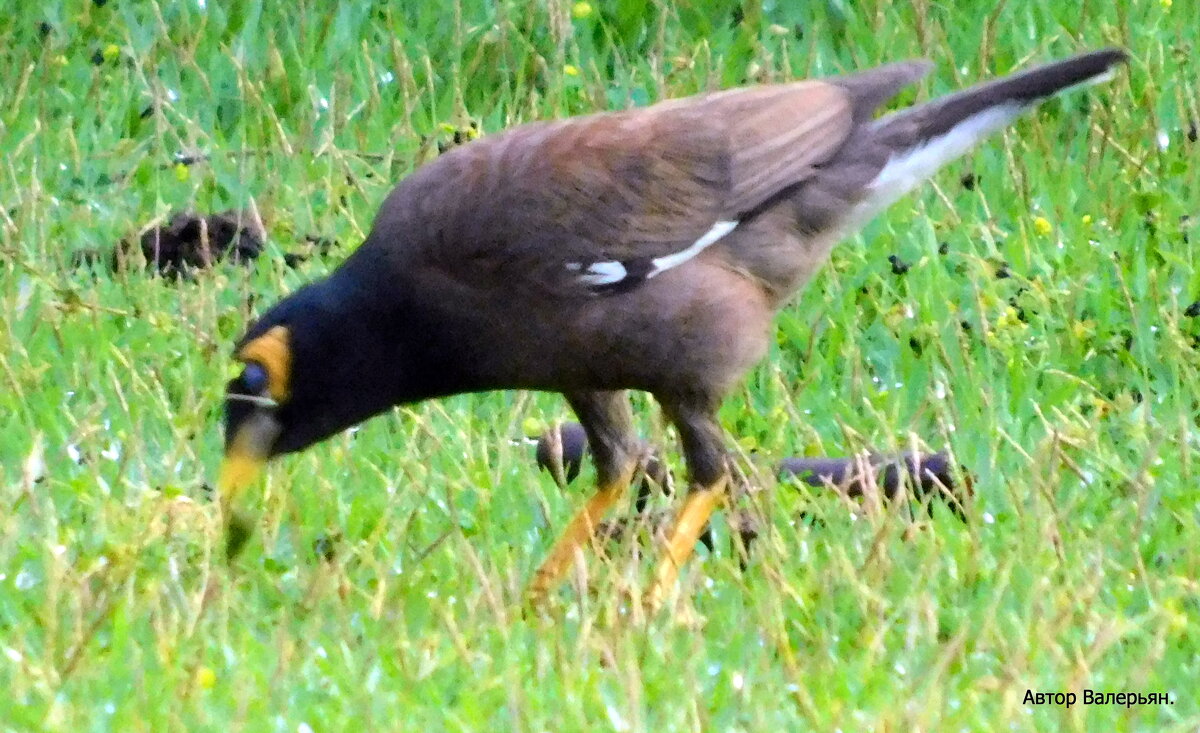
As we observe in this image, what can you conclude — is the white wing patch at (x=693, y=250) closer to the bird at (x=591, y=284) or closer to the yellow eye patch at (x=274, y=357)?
the bird at (x=591, y=284)

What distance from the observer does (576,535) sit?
5.24 metres

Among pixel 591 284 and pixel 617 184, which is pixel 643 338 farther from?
pixel 617 184

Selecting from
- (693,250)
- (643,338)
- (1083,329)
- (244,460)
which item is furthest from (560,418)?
(1083,329)

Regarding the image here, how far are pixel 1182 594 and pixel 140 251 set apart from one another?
3491 millimetres

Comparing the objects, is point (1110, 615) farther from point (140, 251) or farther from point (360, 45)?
point (360, 45)

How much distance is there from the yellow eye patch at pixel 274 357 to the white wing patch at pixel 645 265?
705 millimetres

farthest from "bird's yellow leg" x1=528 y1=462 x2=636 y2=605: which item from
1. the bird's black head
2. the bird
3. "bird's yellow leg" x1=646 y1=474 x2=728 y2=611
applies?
the bird's black head

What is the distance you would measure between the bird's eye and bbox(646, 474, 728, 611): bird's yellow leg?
3.31 feet

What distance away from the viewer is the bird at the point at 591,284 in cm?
516

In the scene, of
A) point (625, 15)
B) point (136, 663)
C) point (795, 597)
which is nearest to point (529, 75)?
point (625, 15)

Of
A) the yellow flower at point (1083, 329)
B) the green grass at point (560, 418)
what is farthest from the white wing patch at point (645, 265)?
the yellow flower at point (1083, 329)

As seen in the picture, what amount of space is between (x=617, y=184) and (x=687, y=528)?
0.88m

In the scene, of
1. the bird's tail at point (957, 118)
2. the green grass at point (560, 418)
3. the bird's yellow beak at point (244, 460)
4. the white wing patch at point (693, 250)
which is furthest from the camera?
the bird's tail at point (957, 118)

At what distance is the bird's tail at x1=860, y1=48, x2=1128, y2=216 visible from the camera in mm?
5844
